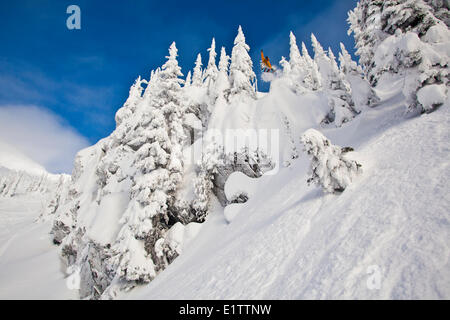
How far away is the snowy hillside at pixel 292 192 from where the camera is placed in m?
4.90

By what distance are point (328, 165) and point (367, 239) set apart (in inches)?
161

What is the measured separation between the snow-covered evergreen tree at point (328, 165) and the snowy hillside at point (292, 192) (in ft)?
0.19

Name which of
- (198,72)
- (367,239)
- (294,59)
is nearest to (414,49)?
(367,239)

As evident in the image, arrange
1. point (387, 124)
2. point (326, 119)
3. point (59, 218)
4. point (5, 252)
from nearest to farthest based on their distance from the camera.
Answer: point (387, 124)
point (326, 119)
point (5, 252)
point (59, 218)

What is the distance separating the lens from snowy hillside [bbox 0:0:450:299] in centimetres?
490

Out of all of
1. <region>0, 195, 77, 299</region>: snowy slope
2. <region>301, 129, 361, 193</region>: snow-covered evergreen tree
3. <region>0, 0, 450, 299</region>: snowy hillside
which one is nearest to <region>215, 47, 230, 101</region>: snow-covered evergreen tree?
<region>0, 0, 450, 299</region>: snowy hillside

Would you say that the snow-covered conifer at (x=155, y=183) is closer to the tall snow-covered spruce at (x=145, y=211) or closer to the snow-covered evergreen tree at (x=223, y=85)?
the tall snow-covered spruce at (x=145, y=211)

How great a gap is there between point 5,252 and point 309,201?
1736 inches

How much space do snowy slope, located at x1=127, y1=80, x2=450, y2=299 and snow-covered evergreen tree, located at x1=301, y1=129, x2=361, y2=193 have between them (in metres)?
0.50

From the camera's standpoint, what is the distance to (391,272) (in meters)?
4.00

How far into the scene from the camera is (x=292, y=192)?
12062 mm
